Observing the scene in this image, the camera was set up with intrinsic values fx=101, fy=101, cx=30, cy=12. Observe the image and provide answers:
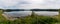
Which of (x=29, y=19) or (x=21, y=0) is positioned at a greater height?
(x=21, y=0)

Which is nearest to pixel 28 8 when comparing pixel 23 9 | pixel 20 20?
pixel 23 9

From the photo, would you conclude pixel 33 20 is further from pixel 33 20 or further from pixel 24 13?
pixel 24 13

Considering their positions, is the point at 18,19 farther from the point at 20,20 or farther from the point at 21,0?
the point at 21,0

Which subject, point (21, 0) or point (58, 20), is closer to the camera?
point (58, 20)

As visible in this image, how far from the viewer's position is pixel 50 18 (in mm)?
1092

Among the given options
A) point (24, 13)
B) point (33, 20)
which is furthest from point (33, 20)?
point (24, 13)

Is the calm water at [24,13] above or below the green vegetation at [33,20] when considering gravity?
above

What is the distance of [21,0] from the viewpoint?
1183mm

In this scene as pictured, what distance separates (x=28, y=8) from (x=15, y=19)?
0.20 meters

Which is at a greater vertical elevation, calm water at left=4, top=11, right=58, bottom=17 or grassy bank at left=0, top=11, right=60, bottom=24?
calm water at left=4, top=11, right=58, bottom=17

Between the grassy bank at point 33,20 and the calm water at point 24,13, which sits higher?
the calm water at point 24,13

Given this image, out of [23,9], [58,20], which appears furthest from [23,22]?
[58,20]

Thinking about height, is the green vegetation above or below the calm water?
below

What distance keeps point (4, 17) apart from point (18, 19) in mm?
156
